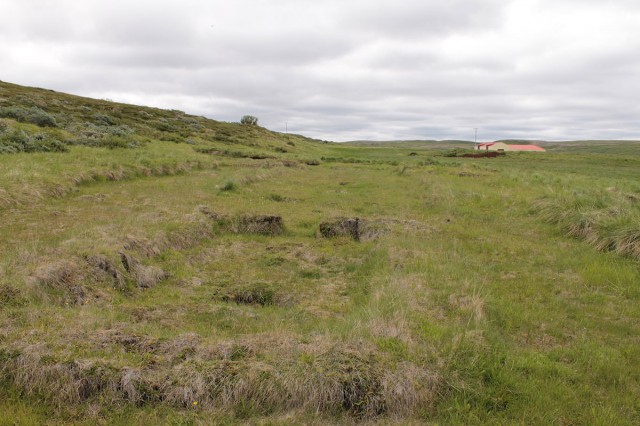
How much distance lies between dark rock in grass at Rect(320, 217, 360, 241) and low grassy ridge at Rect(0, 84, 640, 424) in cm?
6

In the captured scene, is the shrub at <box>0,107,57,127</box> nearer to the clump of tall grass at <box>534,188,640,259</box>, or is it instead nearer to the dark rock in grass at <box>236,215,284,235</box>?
the dark rock in grass at <box>236,215,284,235</box>

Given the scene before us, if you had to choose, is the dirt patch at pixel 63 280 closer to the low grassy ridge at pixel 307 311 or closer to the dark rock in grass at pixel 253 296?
the low grassy ridge at pixel 307 311

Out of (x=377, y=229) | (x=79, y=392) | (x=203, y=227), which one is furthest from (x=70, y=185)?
(x=79, y=392)

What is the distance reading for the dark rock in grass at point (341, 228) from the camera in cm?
1609

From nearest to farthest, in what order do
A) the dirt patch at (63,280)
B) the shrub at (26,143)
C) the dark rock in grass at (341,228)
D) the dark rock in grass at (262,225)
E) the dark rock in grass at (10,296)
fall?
the dark rock in grass at (10,296), the dirt patch at (63,280), the dark rock in grass at (341,228), the dark rock in grass at (262,225), the shrub at (26,143)

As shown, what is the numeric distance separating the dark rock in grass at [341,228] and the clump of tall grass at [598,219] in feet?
25.0

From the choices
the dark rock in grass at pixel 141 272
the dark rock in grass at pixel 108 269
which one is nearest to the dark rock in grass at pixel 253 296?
the dark rock in grass at pixel 141 272

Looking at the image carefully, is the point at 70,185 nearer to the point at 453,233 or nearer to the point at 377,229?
the point at 377,229

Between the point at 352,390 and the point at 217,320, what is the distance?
3.73m

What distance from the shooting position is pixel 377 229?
52.3 ft

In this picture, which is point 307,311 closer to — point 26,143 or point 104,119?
point 26,143

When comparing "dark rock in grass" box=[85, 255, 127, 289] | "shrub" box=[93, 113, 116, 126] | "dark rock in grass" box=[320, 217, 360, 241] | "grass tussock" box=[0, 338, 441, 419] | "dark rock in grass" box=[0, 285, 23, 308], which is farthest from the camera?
"shrub" box=[93, 113, 116, 126]

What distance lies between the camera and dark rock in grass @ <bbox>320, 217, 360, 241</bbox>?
16.1 meters

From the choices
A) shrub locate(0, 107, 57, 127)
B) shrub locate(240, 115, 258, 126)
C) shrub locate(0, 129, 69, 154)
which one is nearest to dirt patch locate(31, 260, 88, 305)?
shrub locate(0, 129, 69, 154)
